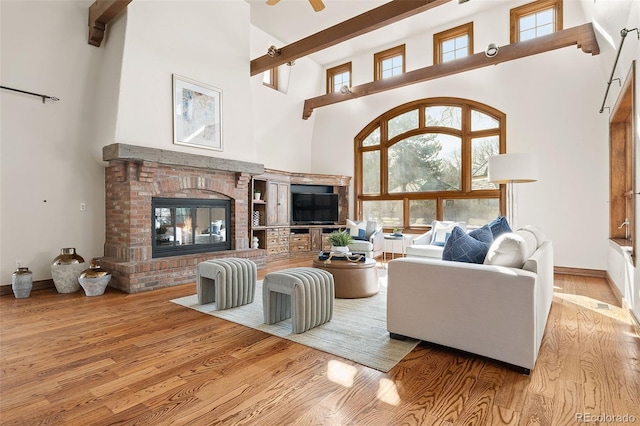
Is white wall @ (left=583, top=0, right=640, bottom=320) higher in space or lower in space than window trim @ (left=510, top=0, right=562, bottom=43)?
lower

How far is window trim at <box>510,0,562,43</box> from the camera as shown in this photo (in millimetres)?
5496

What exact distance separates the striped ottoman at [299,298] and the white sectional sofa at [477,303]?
24.8 inches

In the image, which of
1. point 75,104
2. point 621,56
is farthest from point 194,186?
point 621,56

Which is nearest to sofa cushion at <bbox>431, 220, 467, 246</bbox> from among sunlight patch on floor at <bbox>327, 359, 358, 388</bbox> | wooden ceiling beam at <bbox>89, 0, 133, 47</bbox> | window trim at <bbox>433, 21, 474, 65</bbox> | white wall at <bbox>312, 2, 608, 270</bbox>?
white wall at <bbox>312, 2, 608, 270</bbox>

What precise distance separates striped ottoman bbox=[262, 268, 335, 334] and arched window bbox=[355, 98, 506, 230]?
4.52m

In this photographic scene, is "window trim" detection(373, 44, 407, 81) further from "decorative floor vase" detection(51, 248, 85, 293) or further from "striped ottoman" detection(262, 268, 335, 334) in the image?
"decorative floor vase" detection(51, 248, 85, 293)

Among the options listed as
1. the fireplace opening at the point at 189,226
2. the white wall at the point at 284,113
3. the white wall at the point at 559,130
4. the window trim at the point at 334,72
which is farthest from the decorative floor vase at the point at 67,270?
the white wall at the point at 559,130

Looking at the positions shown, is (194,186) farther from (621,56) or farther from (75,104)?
(621,56)

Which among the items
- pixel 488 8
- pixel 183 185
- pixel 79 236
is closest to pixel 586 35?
pixel 488 8

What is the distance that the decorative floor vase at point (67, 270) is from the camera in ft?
13.8

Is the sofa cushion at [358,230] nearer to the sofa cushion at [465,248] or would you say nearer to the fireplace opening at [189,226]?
the fireplace opening at [189,226]

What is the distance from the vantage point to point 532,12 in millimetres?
5797

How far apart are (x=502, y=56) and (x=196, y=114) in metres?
4.97

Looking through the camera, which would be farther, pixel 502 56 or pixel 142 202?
pixel 502 56
